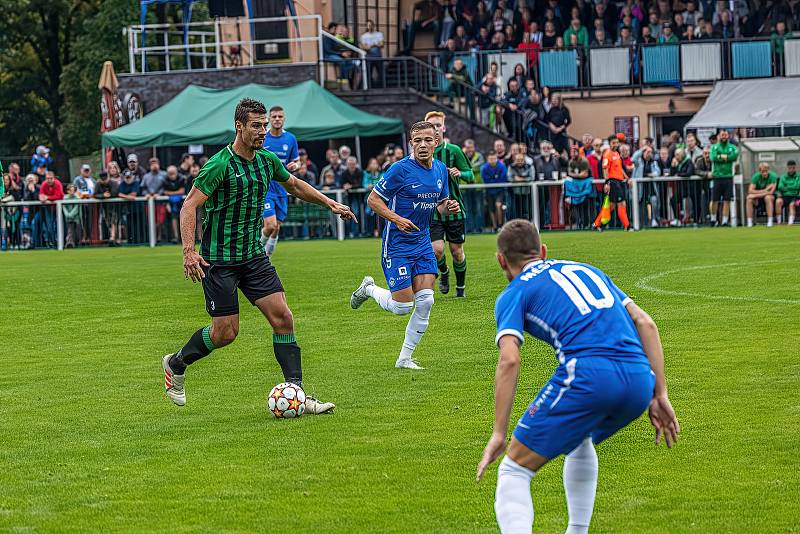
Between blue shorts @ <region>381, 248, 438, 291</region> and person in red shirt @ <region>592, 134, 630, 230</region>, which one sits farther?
person in red shirt @ <region>592, 134, 630, 230</region>

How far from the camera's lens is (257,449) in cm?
850

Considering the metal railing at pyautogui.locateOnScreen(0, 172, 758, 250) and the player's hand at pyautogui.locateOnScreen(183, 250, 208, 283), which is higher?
the player's hand at pyautogui.locateOnScreen(183, 250, 208, 283)

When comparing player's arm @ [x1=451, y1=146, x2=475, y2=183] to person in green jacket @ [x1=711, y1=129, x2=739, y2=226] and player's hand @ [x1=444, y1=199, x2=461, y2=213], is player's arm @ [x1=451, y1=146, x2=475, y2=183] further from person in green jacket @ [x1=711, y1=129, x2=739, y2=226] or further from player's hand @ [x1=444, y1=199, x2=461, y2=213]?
person in green jacket @ [x1=711, y1=129, x2=739, y2=226]

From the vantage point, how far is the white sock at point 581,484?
565 cm

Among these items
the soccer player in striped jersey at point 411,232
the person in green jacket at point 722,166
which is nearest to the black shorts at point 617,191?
the person in green jacket at point 722,166

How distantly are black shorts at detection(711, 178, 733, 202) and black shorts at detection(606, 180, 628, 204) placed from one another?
1.76 m

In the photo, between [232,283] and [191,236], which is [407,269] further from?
[191,236]

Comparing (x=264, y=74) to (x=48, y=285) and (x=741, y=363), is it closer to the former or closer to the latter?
(x=48, y=285)

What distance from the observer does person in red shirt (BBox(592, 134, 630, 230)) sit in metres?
27.6

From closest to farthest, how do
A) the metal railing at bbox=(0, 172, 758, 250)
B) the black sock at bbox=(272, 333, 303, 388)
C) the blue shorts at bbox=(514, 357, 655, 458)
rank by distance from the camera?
the blue shorts at bbox=(514, 357, 655, 458) → the black sock at bbox=(272, 333, 303, 388) → the metal railing at bbox=(0, 172, 758, 250)

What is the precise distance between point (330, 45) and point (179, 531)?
2990cm

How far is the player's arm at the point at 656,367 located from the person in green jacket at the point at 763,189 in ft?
73.7

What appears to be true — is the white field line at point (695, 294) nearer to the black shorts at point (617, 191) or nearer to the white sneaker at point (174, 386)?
the white sneaker at point (174, 386)

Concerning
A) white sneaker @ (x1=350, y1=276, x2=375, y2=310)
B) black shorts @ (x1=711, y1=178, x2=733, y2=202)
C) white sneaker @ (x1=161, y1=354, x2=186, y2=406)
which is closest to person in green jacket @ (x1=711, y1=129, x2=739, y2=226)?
black shorts @ (x1=711, y1=178, x2=733, y2=202)
